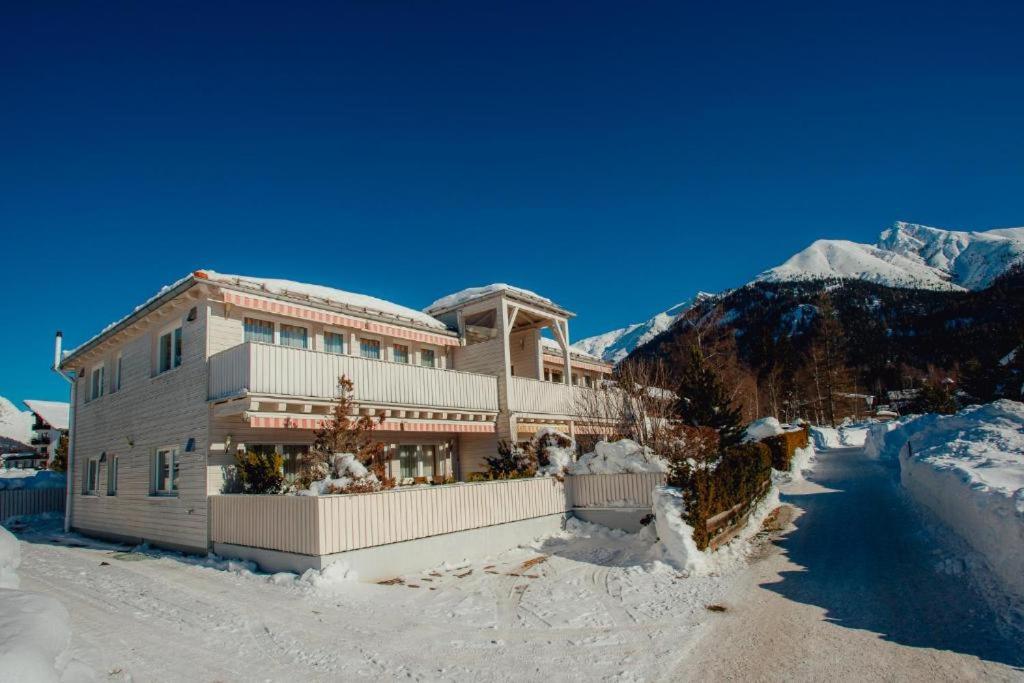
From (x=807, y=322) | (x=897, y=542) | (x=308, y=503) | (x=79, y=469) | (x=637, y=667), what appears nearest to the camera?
(x=637, y=667)

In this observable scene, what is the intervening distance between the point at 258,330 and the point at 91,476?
37.1 feet

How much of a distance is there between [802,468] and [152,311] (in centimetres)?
3050

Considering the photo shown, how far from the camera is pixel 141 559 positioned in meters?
15.1

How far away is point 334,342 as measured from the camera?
762 inches

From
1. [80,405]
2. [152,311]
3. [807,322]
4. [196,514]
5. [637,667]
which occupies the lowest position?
[637,667]

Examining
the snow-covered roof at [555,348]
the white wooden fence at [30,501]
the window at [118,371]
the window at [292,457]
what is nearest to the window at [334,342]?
the window at [292,457]

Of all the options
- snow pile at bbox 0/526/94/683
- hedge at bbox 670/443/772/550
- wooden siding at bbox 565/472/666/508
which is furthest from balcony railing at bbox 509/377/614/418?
snow pile at bbox 0/526/94/683

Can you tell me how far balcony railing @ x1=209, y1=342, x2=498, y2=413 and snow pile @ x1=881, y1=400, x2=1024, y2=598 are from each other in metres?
13.2

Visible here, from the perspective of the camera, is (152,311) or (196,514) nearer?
(196,514)

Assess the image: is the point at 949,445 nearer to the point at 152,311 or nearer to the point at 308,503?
the point at 308,503

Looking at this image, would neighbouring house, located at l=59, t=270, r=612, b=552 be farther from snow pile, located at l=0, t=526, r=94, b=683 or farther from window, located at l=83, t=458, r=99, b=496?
snow pile, located at l=0, t=526, r=94, b=683

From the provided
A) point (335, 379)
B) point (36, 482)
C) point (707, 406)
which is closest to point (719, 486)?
point (335, 379)

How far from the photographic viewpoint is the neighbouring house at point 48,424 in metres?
48.5

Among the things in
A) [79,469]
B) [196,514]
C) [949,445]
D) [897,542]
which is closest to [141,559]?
[196,514]
